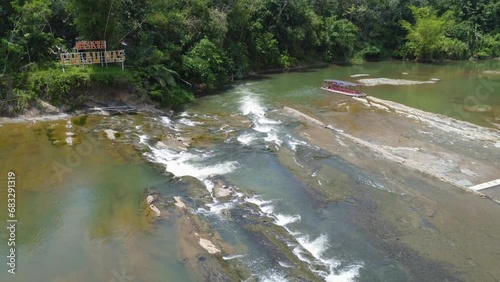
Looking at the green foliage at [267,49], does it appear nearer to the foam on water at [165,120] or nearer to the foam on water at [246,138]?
the foam on water at [165,120]

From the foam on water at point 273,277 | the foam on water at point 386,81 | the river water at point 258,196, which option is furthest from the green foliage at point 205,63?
the foam on water at point 273,277

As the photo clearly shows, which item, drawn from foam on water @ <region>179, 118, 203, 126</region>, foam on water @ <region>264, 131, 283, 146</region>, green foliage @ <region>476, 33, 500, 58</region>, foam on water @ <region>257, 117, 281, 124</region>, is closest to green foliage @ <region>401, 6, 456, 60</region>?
green foliage @ <region>476, 33, 500, 58</region>

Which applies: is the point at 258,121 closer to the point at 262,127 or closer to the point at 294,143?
the point at 262,127

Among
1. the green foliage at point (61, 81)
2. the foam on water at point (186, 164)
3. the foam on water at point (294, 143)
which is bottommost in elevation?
the foam on water at point (186, 164)

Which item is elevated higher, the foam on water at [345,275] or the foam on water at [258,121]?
the foam on water at [258,121]

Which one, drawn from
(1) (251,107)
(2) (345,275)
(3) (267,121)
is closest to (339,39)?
(1) (251,107)

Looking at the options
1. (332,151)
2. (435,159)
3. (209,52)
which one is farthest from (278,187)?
(209,52)

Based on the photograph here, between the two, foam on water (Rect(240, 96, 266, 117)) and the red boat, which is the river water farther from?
the red boat
